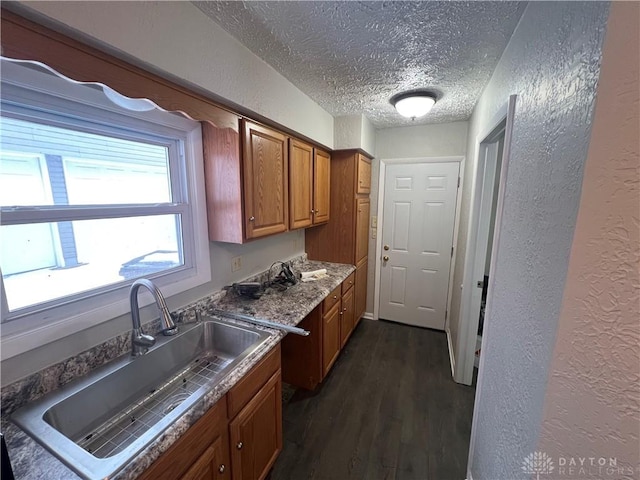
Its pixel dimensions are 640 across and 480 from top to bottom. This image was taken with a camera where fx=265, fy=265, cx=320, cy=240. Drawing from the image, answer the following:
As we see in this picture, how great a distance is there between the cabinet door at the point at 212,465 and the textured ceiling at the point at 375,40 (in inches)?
70.0

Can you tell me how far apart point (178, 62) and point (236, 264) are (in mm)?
1228

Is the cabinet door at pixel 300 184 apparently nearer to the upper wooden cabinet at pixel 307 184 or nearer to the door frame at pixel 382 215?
the upper wooden cabinet at pixel 307 184

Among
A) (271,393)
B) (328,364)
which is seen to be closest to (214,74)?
(271,393)

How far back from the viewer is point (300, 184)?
6.98 feet

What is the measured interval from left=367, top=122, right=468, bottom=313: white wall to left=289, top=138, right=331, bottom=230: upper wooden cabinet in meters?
0.75

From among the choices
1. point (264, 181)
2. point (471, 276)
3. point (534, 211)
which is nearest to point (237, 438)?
point (264, 181)

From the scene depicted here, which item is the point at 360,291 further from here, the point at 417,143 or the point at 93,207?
the point at 93,207

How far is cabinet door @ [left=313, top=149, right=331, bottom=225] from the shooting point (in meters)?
2.39

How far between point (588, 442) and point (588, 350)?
245mm

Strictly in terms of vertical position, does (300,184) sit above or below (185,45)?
below

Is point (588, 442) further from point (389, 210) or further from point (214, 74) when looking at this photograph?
point (389, 210)

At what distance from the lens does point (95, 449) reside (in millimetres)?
980
